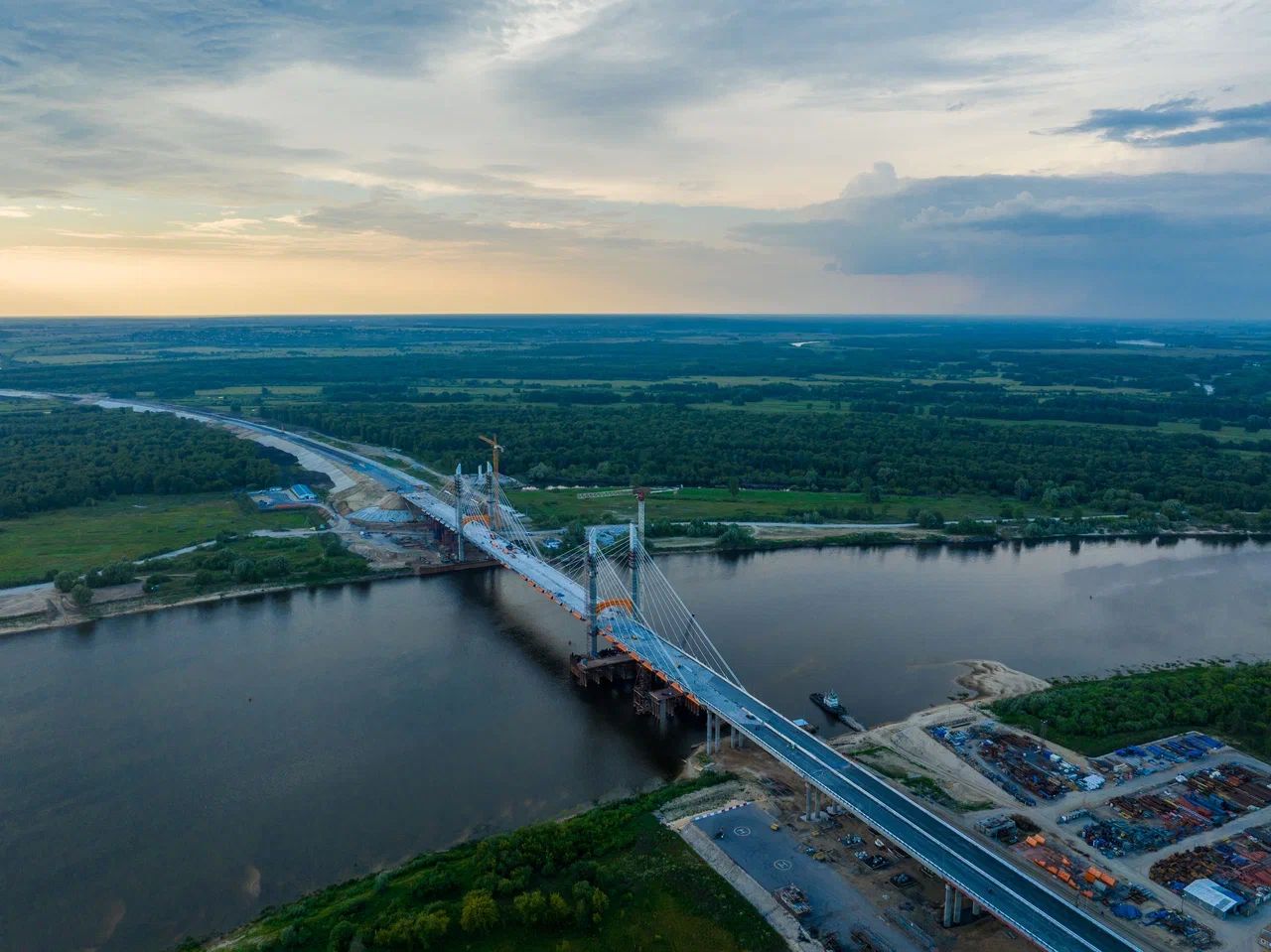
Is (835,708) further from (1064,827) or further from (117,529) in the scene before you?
(117,529)

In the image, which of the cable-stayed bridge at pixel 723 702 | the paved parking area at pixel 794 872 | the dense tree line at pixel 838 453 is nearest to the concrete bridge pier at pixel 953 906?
the cable-stayed bridge at pixel 723 702

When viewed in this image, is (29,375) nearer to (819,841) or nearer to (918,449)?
(918,449)

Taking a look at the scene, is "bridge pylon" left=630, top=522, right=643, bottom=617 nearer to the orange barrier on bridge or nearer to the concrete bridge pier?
the orange barrier on bridge

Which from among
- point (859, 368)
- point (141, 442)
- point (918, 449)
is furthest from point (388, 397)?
point (859, 368)

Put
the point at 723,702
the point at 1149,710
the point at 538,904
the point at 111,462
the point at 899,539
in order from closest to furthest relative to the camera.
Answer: the point at 538,904 < the point at 723,702 < the point at 1149,710 < the point at 899,539 < the point at 111,462

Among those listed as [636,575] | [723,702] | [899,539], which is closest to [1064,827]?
[723,702]

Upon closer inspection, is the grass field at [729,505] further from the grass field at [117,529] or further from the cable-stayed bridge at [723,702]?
the grass field at [117,529]
